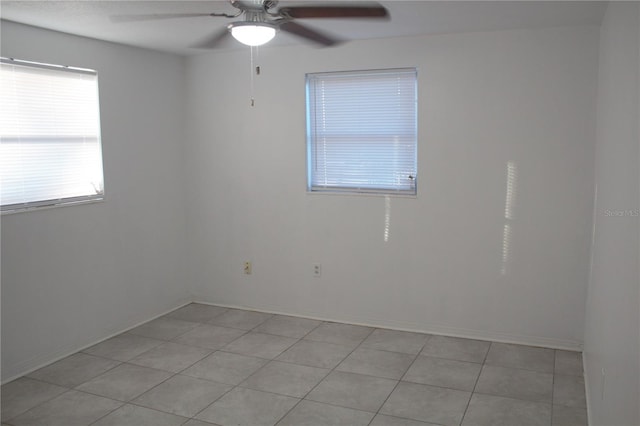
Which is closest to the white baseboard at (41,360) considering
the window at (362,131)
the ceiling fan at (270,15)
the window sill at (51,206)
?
the window sill at (51,206)

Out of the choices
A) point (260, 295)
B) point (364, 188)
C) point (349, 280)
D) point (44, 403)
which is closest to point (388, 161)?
point (364, 188)

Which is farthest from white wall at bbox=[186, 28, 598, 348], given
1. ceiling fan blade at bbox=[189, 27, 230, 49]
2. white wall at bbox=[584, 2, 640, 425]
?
white wall at bbox=[584, 2, 640, 425]

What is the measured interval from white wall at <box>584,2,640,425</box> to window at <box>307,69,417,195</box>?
1415mm

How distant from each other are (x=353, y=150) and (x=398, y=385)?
1.87 metres

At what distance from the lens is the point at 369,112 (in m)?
4.29

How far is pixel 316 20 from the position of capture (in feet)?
10.9

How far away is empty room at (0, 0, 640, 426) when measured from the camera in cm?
316

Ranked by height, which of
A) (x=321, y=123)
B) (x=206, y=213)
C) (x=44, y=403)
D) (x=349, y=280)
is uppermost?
(x=321, y=123)

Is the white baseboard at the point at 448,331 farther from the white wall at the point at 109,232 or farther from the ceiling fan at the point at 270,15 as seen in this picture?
the ceiling fan at the point at 270,15

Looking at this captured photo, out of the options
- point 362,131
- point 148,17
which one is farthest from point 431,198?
point 148,17

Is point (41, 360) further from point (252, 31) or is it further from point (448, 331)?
point (448, 331)

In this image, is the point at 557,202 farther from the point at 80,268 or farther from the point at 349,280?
the point at 80,268

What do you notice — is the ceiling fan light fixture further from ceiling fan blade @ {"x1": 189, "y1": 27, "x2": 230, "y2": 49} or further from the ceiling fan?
ceiling fan blade @ {"x1": 189, "y1": 27, "x2": 230, "y2": 49}

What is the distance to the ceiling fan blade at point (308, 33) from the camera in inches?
125
